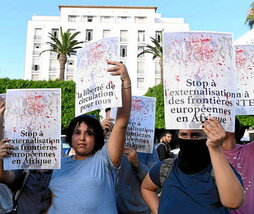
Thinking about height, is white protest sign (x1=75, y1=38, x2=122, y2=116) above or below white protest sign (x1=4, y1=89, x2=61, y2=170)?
above

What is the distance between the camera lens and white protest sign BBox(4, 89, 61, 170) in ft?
8.93

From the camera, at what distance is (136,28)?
163 feet

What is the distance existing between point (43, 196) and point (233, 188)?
5.59 ft

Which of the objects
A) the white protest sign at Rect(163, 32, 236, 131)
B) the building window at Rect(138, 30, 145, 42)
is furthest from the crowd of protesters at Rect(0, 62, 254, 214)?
the building window at Rect(138, 30, 145, 42)

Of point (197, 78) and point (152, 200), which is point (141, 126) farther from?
point (197, 78)

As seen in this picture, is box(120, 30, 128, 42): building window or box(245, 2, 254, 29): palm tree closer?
box(245, 2, 254, 29): palm tree

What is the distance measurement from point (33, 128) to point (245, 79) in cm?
187

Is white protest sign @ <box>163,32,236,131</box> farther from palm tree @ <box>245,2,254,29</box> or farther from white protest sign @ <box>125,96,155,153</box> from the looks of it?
palm tree @ <box>245,2,254,29</box>

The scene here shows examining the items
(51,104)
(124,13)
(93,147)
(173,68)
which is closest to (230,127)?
(173,68)

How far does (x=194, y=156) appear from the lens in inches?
84.8

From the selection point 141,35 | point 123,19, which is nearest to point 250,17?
point 141,35

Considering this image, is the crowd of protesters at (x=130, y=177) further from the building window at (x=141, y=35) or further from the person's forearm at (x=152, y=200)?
the building window at (x=141, y=35)

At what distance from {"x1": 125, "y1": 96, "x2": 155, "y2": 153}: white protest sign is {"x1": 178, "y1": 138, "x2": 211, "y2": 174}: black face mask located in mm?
1318

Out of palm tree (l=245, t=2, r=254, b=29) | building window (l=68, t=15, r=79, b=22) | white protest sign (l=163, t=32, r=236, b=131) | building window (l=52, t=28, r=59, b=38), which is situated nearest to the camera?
white protest sign (l=163, t=32, r=236, b=131)
